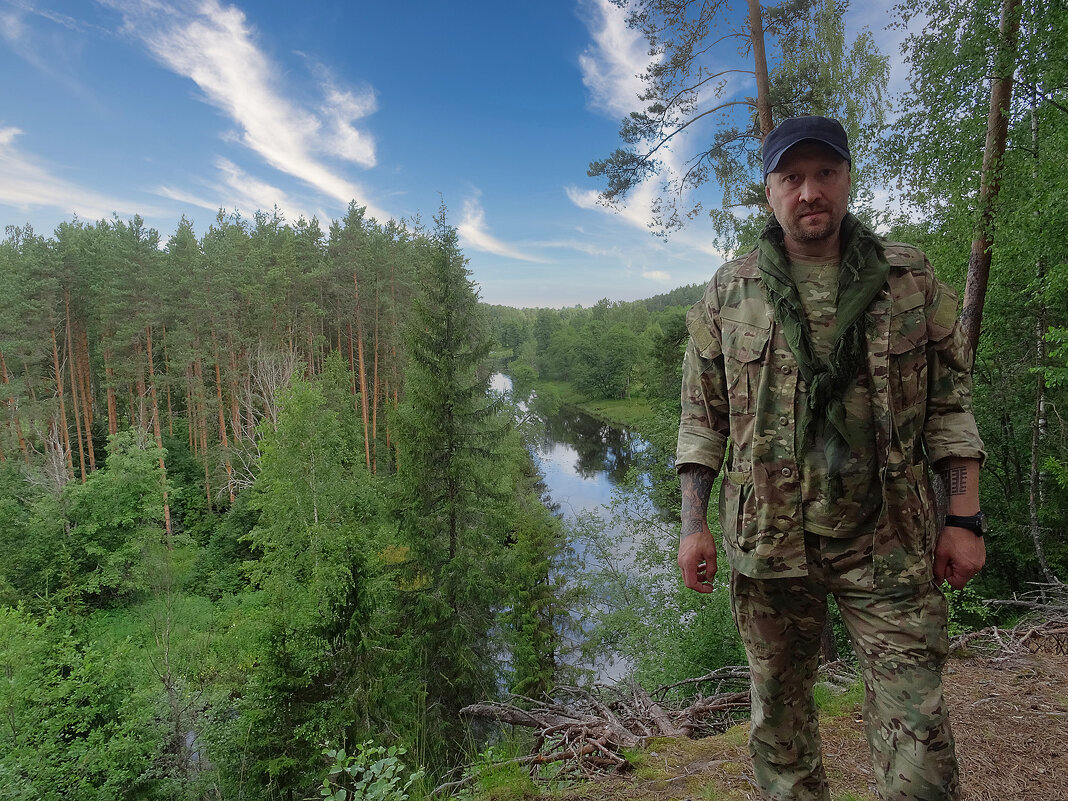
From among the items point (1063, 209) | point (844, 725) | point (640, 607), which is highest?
point (1063, 209)

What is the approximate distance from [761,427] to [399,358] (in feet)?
79.4

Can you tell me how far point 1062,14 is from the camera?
4.12 meters

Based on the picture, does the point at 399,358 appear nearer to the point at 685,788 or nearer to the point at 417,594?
the point at 417,594

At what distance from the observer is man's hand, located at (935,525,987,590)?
4.67 ft

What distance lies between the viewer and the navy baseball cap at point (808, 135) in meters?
1.49

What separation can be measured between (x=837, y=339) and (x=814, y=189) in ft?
1.47

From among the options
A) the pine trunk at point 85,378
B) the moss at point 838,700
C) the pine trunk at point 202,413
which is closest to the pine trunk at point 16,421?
the pine trunk at point 85,378

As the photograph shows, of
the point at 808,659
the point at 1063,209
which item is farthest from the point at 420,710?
the point at 1063,209

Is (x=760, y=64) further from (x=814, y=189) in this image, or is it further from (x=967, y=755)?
(x=967, y=755)

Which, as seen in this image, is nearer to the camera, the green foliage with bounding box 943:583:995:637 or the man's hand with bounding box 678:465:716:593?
the man's hand with bounding box 678:465:716:593

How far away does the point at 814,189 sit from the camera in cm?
152

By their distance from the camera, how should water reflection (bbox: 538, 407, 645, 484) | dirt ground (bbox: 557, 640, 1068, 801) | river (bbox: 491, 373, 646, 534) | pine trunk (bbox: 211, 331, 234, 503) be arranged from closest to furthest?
dirt ground (bbox: 557, 640, 1068, 801) < pine trunk (bbox: 211, 331, 234, 503) < river (bbox: 491, 373, 646, 534) < water reflection (bbox: 538, 407, 645, 484)

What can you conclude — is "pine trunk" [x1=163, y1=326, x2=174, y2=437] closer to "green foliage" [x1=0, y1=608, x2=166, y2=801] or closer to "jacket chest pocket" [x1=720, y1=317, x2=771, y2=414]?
"green foliage" [x1=0, y1=608, x2=166, y2=801]

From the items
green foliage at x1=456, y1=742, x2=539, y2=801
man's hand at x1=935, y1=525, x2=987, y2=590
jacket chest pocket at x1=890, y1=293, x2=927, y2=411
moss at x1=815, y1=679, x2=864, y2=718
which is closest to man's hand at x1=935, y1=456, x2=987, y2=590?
man's hand at x1=935, y1=525, x2=987, y2=590
